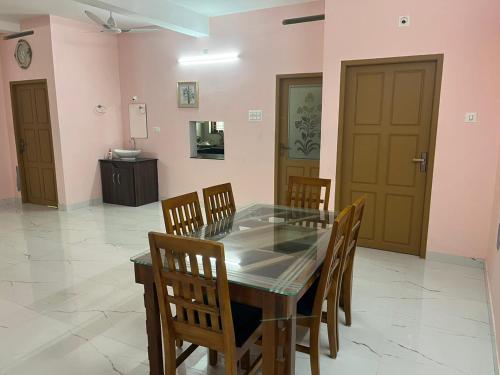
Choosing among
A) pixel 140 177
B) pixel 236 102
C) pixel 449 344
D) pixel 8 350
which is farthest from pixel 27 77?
pixel 449 344

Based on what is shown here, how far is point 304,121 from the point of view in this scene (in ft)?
16.7

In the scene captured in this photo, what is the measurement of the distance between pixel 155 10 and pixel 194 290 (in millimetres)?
4071

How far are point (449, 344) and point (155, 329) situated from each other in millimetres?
1882

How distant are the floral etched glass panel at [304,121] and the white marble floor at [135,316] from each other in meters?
1.74

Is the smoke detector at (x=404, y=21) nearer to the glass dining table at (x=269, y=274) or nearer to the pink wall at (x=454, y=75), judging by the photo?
the pink wall at (x=454, y=75)

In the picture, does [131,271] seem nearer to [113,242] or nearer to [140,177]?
[113,242]

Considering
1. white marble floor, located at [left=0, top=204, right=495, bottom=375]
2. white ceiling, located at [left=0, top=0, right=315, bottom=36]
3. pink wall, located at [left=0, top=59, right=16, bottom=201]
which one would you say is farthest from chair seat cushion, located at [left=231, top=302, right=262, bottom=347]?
pink wall, located at [left=0, top=59, right=16, bottom=201]

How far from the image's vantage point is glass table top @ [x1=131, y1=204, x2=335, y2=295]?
1.69 m

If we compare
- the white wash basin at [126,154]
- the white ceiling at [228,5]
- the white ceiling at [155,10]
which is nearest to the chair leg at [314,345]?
the white ceiling at [155,10]

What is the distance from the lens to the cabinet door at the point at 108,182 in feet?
20.5

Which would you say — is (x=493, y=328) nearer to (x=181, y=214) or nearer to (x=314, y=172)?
(x=181, y=214)

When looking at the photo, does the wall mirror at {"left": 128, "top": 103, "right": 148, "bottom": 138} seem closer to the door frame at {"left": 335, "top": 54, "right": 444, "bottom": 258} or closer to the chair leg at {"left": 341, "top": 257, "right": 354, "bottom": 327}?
the door frame at {"left": 335, "top": 54, "right": 444, "bottom": 258}

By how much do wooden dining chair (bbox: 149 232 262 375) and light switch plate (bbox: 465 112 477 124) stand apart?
2.94m

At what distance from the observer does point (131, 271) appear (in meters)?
3.50
